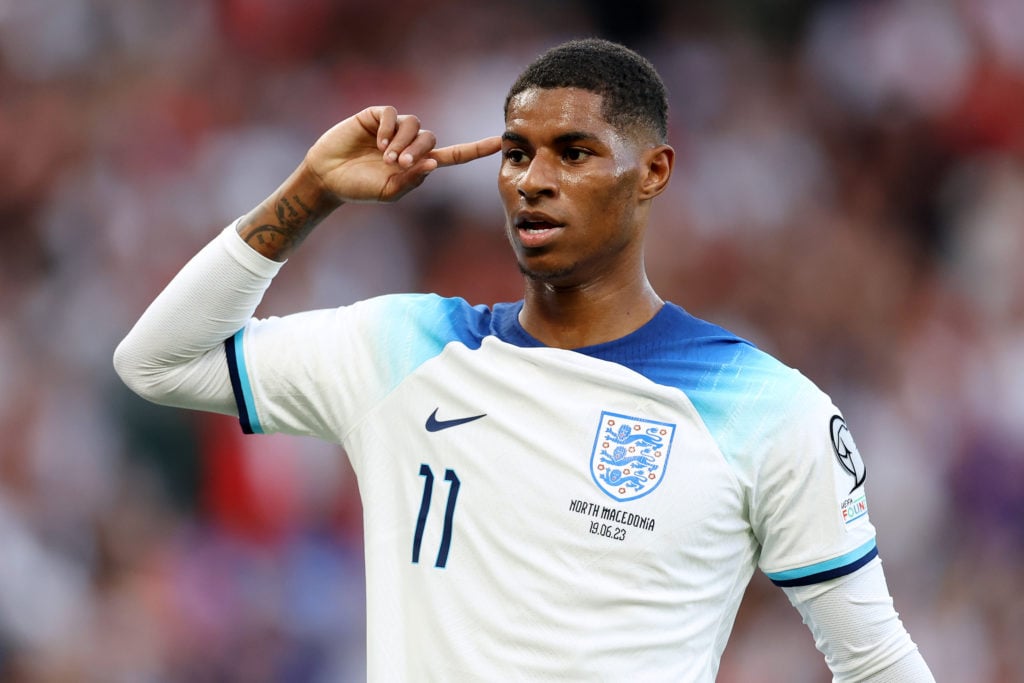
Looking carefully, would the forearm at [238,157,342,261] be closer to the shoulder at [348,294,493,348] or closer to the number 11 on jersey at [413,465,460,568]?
the shoulder at [348,294,493,348]

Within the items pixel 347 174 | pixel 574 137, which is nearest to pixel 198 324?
pixel 347 174

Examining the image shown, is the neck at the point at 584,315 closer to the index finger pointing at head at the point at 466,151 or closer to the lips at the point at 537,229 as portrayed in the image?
the lips at the point at 537,229

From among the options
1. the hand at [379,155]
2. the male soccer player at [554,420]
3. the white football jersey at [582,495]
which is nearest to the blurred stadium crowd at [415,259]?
the male soccer player at [554,420]

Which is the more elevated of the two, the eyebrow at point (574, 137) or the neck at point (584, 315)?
the eyebrow at point (574, 137)

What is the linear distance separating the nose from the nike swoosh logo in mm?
467

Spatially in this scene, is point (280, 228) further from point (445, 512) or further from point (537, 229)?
point (445, 512)

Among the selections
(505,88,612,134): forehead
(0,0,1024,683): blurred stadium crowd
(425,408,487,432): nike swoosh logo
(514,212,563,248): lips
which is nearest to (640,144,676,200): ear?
(505,88,612,134): forehead

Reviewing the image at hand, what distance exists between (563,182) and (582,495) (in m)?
0.64


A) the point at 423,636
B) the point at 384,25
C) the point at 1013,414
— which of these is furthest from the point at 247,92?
the point at 423,636

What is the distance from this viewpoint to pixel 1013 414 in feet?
21.0

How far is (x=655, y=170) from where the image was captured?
298 cm

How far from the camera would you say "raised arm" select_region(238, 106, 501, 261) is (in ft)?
9.29

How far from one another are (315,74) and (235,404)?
4.23m

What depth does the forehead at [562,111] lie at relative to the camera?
281 cm
